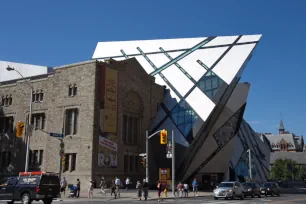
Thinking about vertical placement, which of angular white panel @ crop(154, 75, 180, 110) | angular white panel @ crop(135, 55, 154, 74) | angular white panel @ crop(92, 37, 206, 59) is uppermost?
angular white panel @ crop(92, 37, 206, 59)

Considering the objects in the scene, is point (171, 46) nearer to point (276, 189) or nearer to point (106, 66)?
point (106, 66)

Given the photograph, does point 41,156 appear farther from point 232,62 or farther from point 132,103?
point 232,62

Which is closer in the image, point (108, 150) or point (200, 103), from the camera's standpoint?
point (108, 150)

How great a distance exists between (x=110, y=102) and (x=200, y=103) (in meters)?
13.3

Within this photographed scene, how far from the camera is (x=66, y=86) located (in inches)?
1711

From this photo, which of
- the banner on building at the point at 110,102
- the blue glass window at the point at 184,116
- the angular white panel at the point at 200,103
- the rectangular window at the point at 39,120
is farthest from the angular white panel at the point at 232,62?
the rectangular window at the point at 39,120

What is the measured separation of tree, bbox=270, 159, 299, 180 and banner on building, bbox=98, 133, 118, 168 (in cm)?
9790

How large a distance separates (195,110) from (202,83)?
4771 mm

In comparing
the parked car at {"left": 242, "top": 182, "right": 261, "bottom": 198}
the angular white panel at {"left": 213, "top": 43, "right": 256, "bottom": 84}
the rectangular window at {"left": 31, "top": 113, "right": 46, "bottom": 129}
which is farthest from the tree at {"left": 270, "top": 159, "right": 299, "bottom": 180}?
the rectangular window at {"left": 31, "top": 113, "right": 46, "bottom": 129}

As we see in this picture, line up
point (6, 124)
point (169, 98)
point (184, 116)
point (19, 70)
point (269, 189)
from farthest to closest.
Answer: point (19, 70)
point (169, 98)
point (6, 124)
point (184, 116)
point (269, 189)

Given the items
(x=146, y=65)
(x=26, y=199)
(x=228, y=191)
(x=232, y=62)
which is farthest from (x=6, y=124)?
(x=228, y=191)

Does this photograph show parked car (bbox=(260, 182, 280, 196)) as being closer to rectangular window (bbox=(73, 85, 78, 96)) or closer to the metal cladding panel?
rectangular window (bbox=(73, 85, 78, 96))

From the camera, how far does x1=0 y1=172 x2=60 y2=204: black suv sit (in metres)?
21.0

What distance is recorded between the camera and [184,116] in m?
48.1
